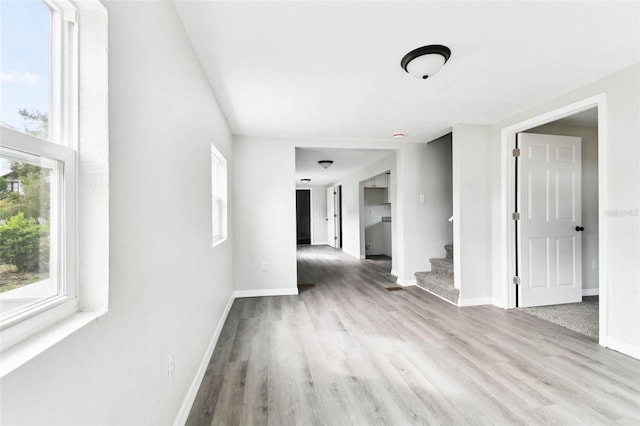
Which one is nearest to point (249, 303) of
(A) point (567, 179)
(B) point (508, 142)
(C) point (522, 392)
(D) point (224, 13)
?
(C) point (522, 392)

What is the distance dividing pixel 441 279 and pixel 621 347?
6.15 ft

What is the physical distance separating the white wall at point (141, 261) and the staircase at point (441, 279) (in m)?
2.96

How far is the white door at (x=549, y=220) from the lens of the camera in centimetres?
328

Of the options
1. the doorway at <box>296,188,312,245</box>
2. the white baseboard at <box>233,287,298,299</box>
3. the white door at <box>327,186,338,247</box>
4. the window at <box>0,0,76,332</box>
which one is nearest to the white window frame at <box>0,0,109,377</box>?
the window at <box>0,0,76,332</box>

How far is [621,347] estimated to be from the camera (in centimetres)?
223

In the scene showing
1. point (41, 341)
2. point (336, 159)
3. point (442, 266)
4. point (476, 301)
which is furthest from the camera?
point (336, 159)

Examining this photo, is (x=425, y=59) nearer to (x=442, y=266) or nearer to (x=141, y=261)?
(x=141, y=261)

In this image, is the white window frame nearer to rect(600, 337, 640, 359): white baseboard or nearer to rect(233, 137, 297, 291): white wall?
rect(233, 137, 297, 291): white wall

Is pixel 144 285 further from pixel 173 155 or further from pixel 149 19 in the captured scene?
pixel 149 19

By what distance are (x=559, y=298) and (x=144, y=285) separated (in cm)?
426

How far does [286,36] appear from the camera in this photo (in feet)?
5.70

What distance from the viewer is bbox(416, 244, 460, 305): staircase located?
357cm

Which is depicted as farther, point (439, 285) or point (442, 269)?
point (442, 269)

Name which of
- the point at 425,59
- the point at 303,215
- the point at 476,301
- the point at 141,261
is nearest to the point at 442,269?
the point at 476,301
